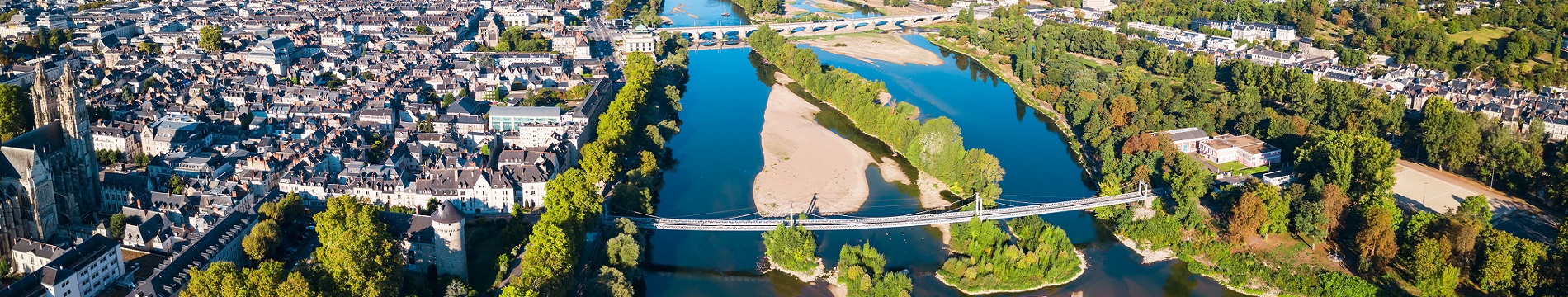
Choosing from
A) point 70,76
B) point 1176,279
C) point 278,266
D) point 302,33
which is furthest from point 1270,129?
point 302,33

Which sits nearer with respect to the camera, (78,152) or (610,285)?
(610,285)

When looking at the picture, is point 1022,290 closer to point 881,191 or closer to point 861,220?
point 861,220

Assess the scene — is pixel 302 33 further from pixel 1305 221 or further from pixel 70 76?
pixel 1305 221

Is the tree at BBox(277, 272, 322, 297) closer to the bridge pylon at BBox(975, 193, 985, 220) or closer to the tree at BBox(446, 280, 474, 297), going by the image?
the tree at BBox(446, 280, 474, 297)

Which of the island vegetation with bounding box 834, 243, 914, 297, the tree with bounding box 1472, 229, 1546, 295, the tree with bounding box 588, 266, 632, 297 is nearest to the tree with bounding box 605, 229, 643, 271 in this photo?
the tree with bounding box 588, 266, 632, 297

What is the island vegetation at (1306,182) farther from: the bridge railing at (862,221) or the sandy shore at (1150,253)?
the bridge railing at (862,221)

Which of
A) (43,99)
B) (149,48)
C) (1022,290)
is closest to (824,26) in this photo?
Answer: (149,48)
